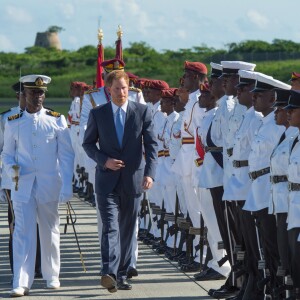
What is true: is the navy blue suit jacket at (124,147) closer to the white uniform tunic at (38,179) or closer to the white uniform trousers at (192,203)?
the white uniform tunic at (38,179)

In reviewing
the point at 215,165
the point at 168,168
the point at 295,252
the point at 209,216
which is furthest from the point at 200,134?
the point at 295,252

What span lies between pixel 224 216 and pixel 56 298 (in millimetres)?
1702

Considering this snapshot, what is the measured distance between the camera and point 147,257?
1538 centimetres

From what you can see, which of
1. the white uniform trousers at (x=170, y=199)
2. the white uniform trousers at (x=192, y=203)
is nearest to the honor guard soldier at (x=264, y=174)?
the white uniform trousers at (x=192, y=203)

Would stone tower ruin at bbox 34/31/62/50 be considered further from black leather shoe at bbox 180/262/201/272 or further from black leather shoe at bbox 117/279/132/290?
black leather shoe at bbox 117/279/132/290

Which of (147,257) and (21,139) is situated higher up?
(21,139)

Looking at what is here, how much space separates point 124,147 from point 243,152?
1.60 metres

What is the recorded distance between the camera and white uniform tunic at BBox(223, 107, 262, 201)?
444 inches

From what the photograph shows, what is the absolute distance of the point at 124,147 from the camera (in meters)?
12.5

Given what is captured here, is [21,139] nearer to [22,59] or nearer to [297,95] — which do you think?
[297,95]

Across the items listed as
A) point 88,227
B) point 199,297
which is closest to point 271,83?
point 199,297

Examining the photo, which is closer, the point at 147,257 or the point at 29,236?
the point at 29,236

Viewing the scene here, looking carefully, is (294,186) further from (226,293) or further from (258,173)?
(226,293)

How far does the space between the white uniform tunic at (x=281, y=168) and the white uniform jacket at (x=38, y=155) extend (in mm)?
2887
